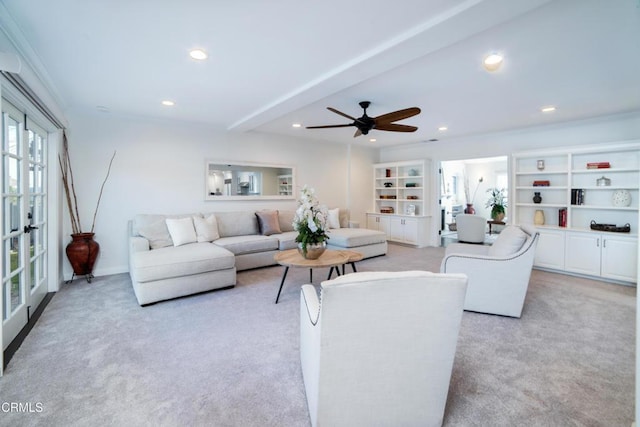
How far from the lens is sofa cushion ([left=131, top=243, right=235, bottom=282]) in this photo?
322cm

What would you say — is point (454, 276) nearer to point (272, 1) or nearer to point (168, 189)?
point (272, 1)

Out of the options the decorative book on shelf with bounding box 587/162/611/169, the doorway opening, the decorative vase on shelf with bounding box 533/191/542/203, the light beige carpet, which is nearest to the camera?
the light beige carpet

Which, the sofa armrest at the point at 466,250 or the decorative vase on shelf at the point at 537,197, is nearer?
the sofa armrest at the point at 466,250

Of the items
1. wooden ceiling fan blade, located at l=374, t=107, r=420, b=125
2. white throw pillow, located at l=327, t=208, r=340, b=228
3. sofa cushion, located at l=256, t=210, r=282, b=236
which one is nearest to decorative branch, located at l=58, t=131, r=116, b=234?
sofa cushion, located at l=256, t=210, r=282, b=236

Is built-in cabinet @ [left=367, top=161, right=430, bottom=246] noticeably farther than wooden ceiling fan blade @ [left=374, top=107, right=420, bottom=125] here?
Yes

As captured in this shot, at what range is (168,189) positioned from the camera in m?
4.83

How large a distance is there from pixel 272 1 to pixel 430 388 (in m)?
2.29

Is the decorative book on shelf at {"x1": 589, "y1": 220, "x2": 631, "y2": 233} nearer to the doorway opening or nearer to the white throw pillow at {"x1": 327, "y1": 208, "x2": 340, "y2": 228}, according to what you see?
the white throw pillow at {"x1": 327, "y1": 208, "x2": 340, "y2": 228}

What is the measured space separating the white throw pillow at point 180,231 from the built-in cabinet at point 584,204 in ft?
17.5

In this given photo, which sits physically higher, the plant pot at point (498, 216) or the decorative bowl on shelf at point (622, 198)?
the decorative bowl on shelf at point (622, 198)

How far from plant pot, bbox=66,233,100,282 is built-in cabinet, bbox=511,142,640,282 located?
6545mm

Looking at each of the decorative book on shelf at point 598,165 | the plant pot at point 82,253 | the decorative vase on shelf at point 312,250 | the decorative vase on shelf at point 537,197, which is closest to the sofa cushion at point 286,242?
the decorative vase on shelf at point 312,250

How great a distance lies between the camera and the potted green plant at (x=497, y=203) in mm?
7961

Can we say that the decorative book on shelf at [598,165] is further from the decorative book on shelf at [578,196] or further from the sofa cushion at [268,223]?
the sofa cushion at [268,223]
